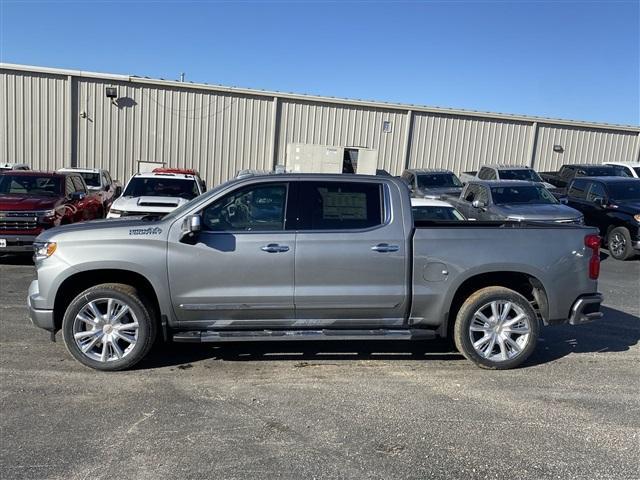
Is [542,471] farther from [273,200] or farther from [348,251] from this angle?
[273,200]

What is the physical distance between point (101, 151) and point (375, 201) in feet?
65.4

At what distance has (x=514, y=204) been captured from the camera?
1253cm

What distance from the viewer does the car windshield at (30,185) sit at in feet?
35.9

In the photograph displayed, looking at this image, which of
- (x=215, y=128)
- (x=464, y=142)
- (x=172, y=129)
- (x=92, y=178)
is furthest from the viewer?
(x=464, y=142)

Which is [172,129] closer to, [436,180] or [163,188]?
[436,180]

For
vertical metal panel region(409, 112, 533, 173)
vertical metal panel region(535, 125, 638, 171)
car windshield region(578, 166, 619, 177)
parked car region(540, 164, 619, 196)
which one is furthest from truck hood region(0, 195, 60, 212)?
vertical metal panel region(535, 125, 638, 171)

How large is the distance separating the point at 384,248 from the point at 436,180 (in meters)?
14.0

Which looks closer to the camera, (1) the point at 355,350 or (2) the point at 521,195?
(1) the point at 355,350

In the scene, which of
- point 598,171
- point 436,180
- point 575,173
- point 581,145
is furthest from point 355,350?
point 581,145

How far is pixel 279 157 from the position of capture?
24031mm

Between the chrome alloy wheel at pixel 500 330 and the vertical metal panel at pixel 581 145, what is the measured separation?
2347cm

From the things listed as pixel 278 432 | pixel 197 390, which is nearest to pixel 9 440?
pixel 197 390

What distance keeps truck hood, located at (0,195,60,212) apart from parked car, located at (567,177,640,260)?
11603 mm

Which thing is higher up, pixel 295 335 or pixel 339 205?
pixel 339 205
